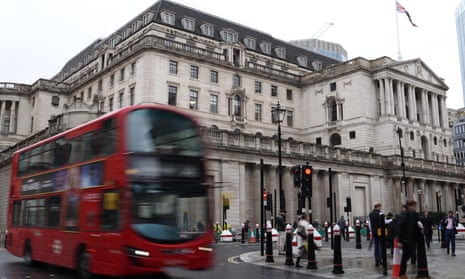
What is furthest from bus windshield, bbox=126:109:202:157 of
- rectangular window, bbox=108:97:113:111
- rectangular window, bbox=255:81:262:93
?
rectangular window, bbox=255:81:262:93

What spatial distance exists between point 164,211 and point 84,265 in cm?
346

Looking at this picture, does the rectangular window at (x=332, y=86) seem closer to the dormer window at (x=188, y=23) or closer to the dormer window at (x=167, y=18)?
the dormer window at (x=188, y=23)

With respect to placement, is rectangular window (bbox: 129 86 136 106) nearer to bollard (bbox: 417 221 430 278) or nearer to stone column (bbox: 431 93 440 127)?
bollard (bbox: 417 221 430 278)

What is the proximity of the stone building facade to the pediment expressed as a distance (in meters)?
0.18

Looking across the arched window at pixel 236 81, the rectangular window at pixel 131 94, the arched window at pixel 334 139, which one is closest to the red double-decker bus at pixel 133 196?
the rectangular window at pixel 131 94

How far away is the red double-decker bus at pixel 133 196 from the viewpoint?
11.0 metres

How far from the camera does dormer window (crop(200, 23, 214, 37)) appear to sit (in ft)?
219

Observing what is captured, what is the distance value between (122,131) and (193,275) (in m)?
5.23

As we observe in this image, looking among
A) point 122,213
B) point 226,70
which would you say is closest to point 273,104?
point 226,70

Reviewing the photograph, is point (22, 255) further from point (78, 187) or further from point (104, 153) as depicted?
point (104, 153)

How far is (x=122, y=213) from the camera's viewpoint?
1099 centimetres

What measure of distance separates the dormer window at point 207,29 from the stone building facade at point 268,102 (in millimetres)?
218

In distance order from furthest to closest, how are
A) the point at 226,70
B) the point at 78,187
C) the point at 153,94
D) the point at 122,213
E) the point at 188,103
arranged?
the point at 226,70 → the point at 188,103 → the point at 153,94 → the point at 78,187 → the point at 122,213

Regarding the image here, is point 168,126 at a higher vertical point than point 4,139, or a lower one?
lower
